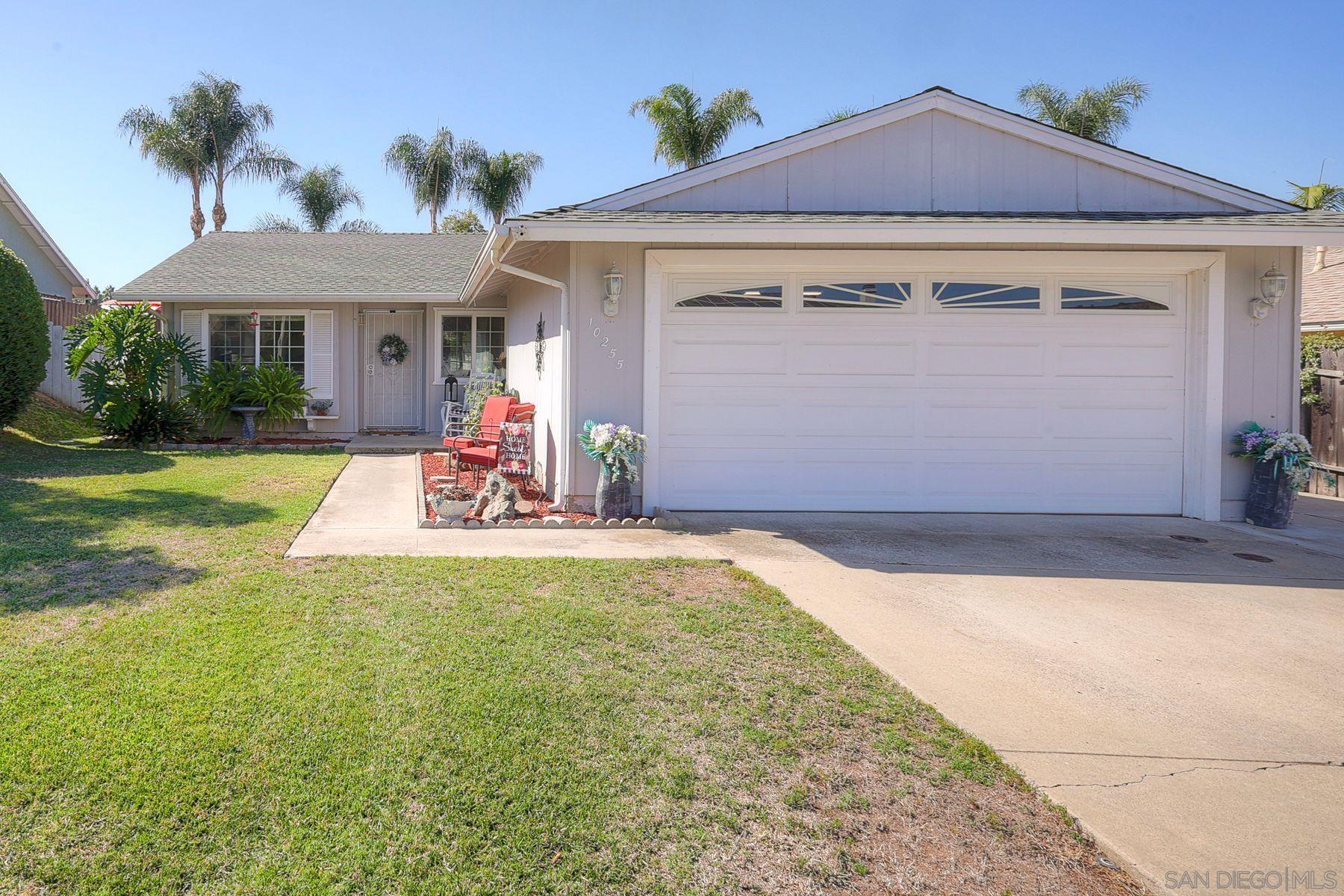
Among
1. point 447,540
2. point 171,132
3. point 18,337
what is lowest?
point 447,540

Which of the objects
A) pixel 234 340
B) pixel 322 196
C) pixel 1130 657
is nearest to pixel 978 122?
pixel 1130 657

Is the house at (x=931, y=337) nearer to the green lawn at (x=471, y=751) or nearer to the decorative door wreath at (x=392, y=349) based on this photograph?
the green lawn at (x=471, y=751)

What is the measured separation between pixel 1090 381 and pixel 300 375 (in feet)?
39.3

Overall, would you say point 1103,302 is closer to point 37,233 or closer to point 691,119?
point 691,119

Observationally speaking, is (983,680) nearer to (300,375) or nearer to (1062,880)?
(1062,880)

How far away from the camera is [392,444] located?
12.3 metres

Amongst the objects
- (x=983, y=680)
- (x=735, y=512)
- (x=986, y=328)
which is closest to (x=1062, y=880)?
(x=983, y=680)

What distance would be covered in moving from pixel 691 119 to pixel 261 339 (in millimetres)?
14033

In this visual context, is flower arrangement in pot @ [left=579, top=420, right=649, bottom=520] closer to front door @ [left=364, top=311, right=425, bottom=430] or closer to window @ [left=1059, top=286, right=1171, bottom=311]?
window @ [left=1059, top=286, right=1171, bottom=311]

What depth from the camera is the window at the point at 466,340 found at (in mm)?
14156

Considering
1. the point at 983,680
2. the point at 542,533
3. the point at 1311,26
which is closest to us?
the point at 983,680

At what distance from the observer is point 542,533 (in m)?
6.36

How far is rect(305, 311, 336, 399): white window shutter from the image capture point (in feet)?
44.9

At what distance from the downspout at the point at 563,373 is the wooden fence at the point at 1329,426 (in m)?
9.04
